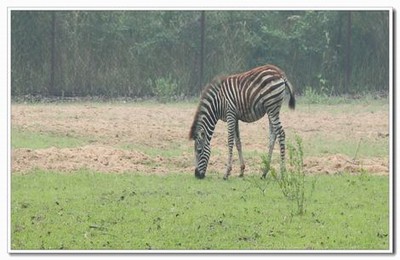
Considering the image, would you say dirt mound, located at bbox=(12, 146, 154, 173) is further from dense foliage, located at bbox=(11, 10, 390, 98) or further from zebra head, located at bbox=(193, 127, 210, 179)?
dense foliage, located at bbox=(11, 10, 390, 98)

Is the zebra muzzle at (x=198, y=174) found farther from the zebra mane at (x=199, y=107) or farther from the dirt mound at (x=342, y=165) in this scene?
the dirt mound at (x=342, y=165)

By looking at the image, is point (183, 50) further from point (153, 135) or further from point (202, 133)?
point (202, 133)

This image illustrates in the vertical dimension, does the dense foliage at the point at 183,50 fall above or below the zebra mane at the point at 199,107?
above

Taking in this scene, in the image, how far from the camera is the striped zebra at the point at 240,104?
1258 cm

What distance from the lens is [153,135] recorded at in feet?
51.0

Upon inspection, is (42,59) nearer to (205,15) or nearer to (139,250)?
(205,15)

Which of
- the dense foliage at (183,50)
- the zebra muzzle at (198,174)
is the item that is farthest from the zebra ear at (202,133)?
the dense foliage at (183,50)

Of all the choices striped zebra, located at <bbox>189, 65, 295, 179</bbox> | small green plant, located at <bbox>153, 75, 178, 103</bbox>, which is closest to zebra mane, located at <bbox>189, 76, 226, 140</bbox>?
striped zebra, located at <bbox>189, 65, 295, 179</bbox>

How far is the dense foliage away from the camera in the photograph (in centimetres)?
1998

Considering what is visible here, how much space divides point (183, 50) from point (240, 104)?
27.4 ft

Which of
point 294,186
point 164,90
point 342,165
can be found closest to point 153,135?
point 342,165

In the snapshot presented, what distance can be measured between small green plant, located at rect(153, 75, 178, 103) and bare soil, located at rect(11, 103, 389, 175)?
59 cm

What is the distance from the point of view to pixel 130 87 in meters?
20.0

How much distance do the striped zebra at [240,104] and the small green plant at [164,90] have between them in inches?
274
